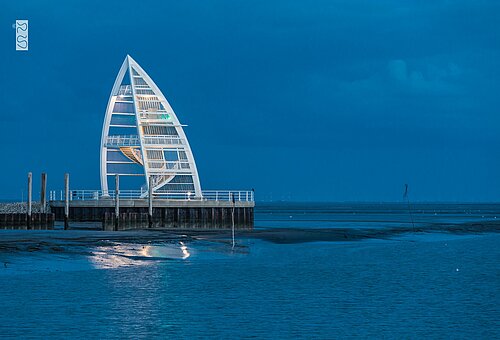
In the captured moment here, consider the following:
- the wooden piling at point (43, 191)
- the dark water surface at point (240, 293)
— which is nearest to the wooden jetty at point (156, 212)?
the wooden piling at point (43, 191)

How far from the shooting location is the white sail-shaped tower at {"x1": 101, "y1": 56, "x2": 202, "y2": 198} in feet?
221

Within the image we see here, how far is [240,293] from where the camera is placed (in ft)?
102

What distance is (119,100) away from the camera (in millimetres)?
70188

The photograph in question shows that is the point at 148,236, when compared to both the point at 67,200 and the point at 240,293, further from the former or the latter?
the point at 240,293

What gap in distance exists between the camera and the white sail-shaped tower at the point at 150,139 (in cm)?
6725

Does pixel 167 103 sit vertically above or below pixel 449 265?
above

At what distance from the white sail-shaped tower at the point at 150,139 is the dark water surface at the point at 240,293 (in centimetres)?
1894

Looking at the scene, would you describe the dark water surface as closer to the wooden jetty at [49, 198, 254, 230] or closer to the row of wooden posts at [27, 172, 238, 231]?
the row of wooden posts at [27, 172, 238, 231]

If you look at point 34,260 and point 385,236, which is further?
point 385,236

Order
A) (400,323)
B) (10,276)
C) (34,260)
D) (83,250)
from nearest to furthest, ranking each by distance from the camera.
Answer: (400,323) < (10,276) < (34,260) < (83,250)

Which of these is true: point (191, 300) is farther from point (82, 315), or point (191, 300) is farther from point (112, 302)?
point (82, 315)

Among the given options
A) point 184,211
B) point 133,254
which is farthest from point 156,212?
point 133,254

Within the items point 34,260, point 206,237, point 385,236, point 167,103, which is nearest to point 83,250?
point 34,260

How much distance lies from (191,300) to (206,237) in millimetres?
24246
